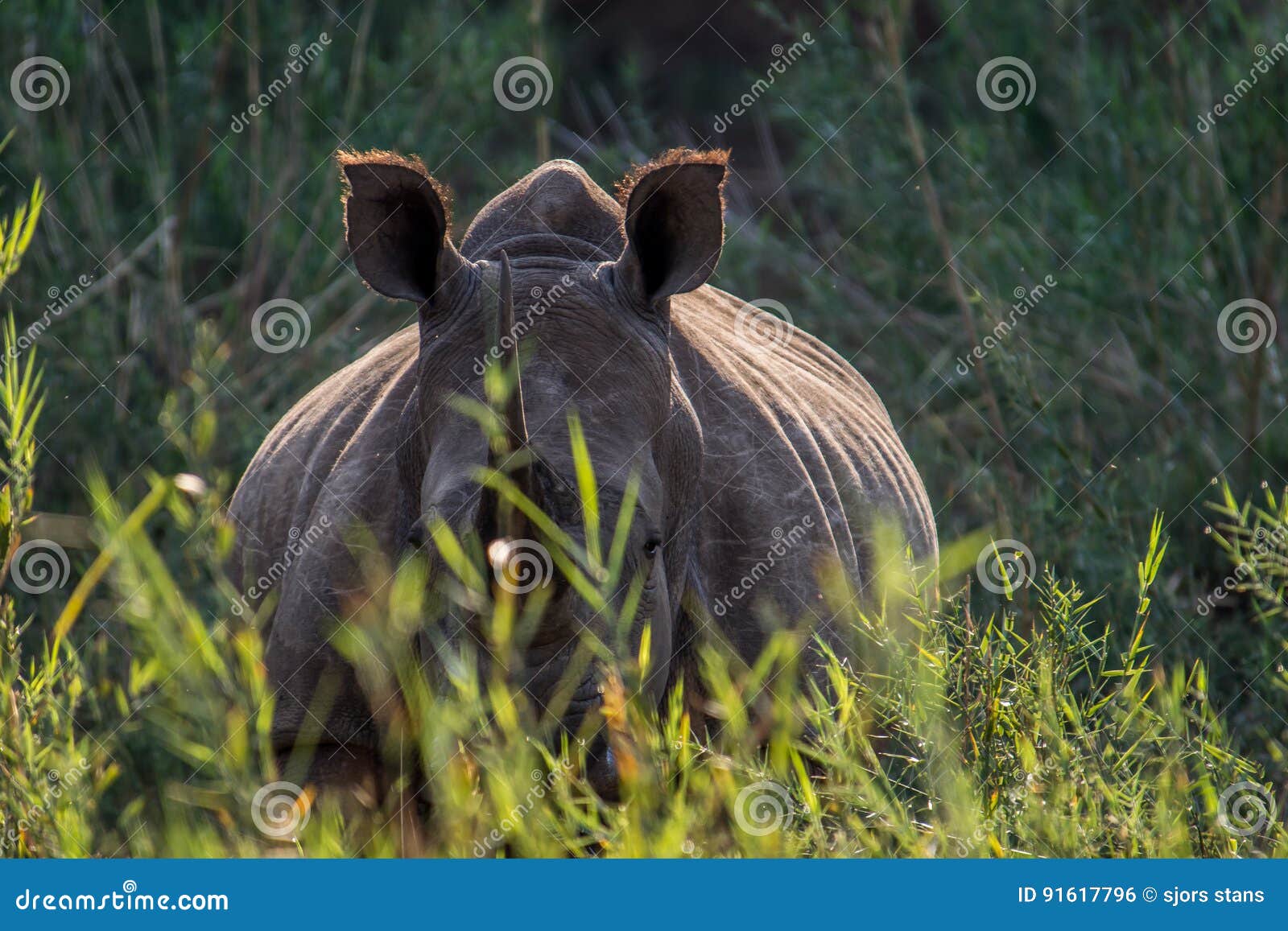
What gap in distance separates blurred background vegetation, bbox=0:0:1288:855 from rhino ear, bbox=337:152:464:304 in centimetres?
195

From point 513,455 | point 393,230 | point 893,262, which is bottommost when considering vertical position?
point 513,455

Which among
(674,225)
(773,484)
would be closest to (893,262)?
(773,484)

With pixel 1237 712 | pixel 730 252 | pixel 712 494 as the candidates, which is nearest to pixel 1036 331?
pixel 730 252

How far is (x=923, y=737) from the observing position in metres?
3.09

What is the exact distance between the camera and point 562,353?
12.1ft

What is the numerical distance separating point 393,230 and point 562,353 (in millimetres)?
606

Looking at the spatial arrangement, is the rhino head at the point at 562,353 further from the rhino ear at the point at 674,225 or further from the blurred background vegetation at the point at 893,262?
the blurred background vegetation at the point at 893,262

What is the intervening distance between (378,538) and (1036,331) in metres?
4.77

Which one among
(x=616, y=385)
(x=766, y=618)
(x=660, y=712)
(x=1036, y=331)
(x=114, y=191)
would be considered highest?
(x=1036, y=331)

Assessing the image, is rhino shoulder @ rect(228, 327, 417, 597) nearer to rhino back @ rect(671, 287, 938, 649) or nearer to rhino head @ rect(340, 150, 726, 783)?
rhino head @ rect(340, 150, 726, 783)

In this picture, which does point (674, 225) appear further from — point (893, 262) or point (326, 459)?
point (893, 262)

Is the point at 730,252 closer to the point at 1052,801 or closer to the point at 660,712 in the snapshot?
the point at 660,712

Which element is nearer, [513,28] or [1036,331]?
[1036,331]

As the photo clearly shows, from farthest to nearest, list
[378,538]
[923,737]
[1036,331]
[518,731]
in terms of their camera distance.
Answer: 1. [1036,331]
2. [378,538]
3. [923,737]
4. [518,731]
